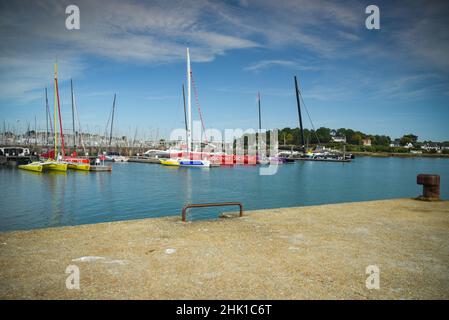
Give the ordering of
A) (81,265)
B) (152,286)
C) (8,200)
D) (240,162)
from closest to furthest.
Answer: (152,286) → (81,265) → (8,200) → (240,162)

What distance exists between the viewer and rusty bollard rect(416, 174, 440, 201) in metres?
11.7

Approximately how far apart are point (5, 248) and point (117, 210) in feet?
53.0

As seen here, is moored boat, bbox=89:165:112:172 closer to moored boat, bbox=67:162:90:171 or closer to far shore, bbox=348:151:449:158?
moored boat, bbox=67:162:90:171

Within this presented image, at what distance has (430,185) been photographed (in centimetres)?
1202

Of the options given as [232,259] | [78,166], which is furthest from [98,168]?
[232,259]

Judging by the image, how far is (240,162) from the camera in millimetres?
76062

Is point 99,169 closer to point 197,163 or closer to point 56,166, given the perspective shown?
point 56,166

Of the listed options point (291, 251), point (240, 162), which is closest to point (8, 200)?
point (291, 251)

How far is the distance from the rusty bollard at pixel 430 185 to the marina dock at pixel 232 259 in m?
3.31

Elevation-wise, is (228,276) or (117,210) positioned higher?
(228,276)

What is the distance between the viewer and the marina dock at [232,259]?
438 cm

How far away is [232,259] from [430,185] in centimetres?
1017
